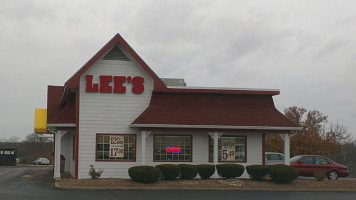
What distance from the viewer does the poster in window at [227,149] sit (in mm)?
25391

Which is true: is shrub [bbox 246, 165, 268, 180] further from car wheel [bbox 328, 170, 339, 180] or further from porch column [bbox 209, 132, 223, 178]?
car wheel [bbox 328, 170, 339, 180]

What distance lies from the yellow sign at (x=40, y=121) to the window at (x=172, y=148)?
8.74m

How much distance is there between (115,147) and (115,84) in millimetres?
3403

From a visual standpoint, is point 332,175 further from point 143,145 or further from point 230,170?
point 143,145

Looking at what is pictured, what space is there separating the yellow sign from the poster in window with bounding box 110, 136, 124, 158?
713cm

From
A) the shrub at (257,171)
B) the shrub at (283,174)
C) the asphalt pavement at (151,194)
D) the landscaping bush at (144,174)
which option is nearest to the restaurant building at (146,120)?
the shrub at (257,171)

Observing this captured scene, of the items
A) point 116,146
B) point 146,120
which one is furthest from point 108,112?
point 146,120

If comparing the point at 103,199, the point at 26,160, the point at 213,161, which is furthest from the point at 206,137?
the point at 26,160

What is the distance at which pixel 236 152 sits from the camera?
2555 cm

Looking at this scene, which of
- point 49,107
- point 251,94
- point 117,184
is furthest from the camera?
point 49,107

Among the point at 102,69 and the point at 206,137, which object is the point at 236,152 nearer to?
the point at 206,137

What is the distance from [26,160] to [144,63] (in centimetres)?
4827

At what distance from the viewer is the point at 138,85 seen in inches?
971

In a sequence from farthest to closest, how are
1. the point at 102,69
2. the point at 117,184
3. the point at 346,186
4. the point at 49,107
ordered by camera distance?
the point at 49,107 < the point at 102,69 < the point at 346,186 < the point at 117,184
